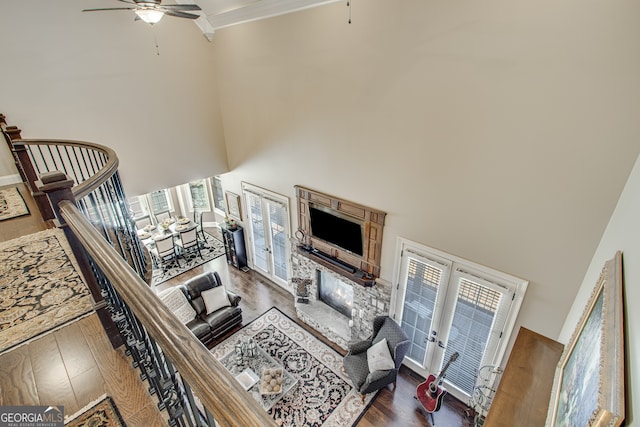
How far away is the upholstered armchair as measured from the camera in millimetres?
4684

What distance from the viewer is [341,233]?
5.41m

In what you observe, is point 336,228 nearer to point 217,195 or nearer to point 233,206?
point 233,206

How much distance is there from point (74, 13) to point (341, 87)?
4.47 m

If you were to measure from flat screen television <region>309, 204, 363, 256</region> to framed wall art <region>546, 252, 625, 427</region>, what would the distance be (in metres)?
3.30

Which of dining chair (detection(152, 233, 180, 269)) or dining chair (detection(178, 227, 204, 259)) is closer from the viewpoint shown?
dining chair (detection(152, 233, 180, 269))

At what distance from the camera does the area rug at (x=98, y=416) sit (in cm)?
135

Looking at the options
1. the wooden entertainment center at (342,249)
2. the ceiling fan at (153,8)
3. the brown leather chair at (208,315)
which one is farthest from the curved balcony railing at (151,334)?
the brown leather chair at (208,315)


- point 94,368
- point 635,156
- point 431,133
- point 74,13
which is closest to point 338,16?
point 431,133

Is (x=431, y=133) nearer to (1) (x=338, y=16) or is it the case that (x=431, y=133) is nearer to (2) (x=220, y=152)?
(1) (x=338, y=16)

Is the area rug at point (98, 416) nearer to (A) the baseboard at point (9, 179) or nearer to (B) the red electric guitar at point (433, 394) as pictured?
(B) the red electric guitar at point (433, 394)

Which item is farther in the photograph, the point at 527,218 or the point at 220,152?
the point at 220,152

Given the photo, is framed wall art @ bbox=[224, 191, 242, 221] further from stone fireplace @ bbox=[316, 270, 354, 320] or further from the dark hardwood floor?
the dark hardwood floor

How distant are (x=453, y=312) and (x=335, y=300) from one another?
254 centimetres

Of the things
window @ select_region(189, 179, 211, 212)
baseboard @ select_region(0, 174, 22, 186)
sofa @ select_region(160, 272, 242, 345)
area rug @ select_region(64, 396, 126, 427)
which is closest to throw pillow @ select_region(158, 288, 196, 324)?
sofa @ select_region(160, 272, 242, 345)
